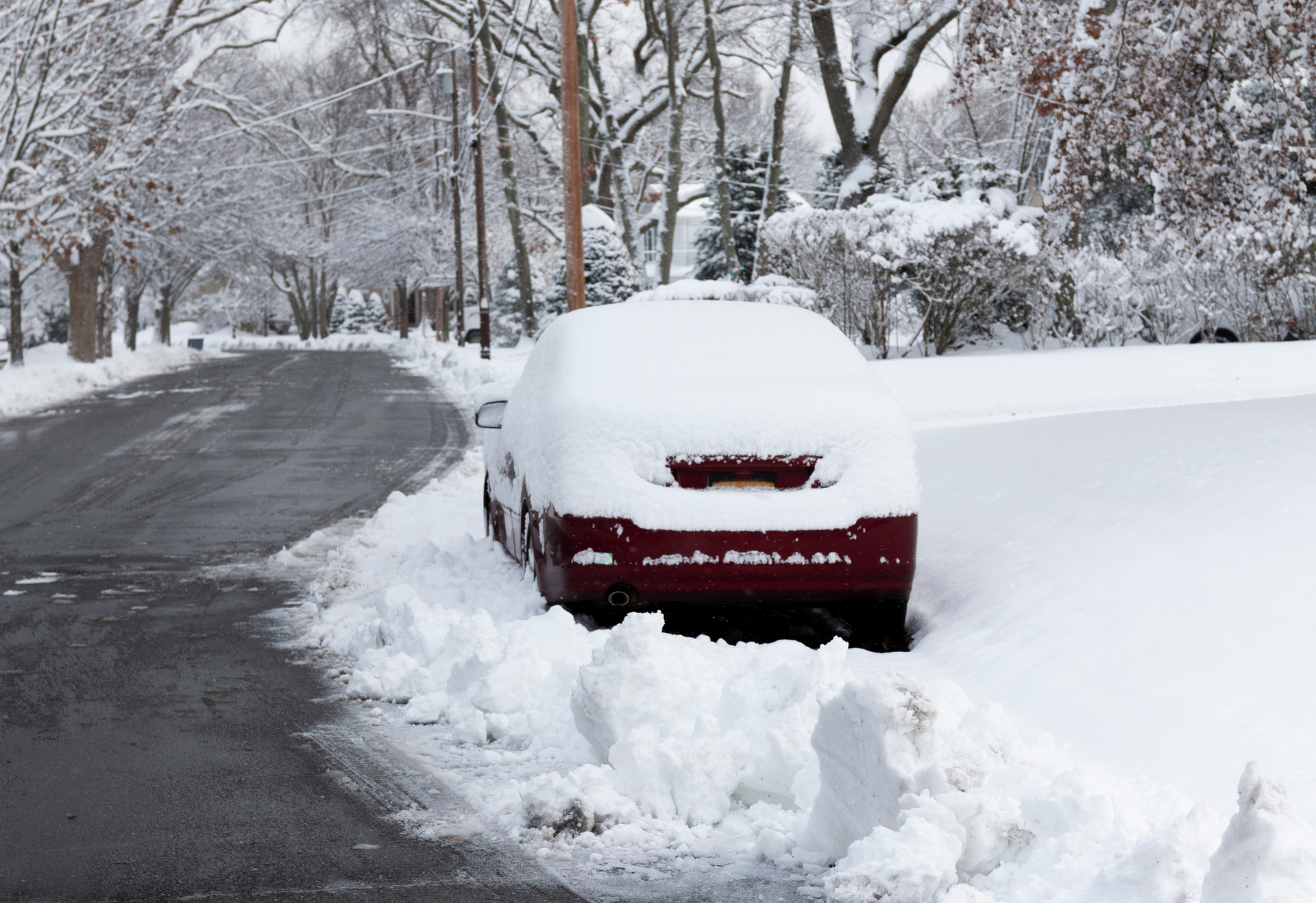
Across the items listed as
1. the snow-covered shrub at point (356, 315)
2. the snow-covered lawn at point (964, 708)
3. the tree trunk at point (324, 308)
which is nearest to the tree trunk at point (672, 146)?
the snow-covered lawn at point (964, 708)

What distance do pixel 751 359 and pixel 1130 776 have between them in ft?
9.22

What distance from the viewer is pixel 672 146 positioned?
120 ft

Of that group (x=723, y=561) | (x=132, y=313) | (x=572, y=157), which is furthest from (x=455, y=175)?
(x=723, y=561)

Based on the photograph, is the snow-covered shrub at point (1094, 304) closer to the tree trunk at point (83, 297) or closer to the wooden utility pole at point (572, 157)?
the wooden utility pole at point (572, 157)

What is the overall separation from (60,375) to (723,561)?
26.1 metres

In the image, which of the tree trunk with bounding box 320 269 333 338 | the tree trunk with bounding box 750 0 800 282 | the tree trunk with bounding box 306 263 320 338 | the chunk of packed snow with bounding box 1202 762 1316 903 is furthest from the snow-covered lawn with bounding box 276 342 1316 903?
the tree trunk with bounding box 320 269 333 338

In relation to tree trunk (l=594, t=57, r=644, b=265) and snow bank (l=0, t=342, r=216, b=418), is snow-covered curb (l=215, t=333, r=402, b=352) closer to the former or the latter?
snow bank (l=0, t=342, r=216, b=418)

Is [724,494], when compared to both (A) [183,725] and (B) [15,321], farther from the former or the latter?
(B) [15,321]

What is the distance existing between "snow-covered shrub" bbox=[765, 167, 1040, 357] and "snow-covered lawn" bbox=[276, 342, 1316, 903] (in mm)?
10741

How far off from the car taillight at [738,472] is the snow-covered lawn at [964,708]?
0.66m

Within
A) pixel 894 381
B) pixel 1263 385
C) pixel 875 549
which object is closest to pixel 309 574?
pixel 875 549

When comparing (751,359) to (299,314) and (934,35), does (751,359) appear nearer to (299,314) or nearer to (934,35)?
(934,35)

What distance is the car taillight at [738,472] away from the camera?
18.6 ft

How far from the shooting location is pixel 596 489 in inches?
222
